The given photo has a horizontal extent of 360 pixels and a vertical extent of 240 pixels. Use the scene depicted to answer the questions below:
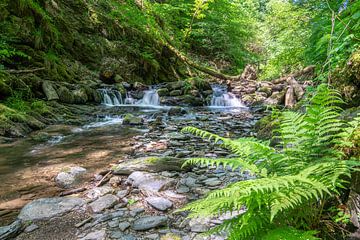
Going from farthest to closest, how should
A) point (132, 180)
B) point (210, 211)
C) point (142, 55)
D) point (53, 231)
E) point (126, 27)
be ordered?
point (126, 27) → point (142, 55) → point (132, 180) → point (53, 231) → point (210, 211)

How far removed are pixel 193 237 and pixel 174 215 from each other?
0.44 meters

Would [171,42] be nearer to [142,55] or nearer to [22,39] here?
[142,55]

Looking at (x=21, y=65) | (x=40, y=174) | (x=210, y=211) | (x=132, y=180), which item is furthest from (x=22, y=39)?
(x=210, y=211)

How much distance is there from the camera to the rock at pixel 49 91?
881cm

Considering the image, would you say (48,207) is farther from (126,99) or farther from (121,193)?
(126,99)

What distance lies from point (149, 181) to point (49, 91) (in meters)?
7.09

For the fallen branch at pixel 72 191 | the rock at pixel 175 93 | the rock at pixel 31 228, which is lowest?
the rock at pixel 31 228

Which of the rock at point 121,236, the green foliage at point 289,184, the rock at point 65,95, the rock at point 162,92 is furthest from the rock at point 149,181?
the rock at point 162,92

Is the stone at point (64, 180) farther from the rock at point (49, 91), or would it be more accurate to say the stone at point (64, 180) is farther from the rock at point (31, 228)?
the rock at point (49, 91)

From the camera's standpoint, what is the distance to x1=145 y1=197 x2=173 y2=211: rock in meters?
2.69

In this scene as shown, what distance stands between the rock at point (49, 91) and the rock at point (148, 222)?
7578mm

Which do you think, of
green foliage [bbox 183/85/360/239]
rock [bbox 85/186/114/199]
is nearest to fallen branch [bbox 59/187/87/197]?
rock [bbox 85/186/114/199]

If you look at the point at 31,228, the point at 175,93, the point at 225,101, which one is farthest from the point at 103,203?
the point at 225,101

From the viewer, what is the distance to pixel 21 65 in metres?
9.30
